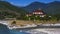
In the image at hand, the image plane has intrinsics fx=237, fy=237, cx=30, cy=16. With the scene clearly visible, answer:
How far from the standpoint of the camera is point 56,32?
10133 mm

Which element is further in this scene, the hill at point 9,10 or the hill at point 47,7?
the hill at point 9,10

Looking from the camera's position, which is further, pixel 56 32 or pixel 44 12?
pixel 44 12

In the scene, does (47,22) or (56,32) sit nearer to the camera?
(56,32)

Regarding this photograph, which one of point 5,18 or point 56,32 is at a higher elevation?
point 5,18

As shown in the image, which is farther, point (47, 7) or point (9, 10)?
point (9, 10)

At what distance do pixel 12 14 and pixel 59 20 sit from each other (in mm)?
2250

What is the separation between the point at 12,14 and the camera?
10.9 m

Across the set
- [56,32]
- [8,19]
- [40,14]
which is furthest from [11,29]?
[56,32]

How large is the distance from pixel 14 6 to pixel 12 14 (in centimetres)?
39

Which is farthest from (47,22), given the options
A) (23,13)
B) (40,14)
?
(23,13)

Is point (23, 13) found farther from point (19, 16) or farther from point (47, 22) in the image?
point (47, 22)

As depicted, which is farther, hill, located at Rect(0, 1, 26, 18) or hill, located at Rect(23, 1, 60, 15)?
hill, located at Rect(0, 1, 26, 18)

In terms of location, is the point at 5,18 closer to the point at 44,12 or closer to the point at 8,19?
the point at 8,19

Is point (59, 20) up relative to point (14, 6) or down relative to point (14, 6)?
down
